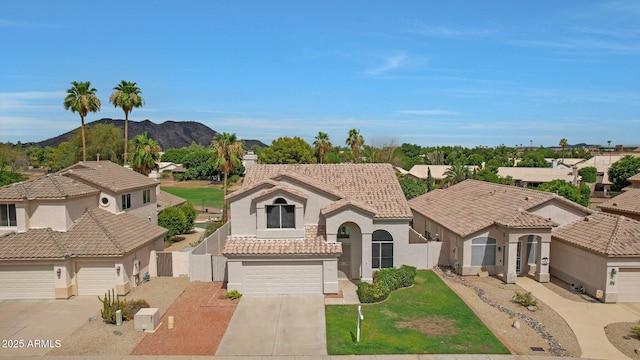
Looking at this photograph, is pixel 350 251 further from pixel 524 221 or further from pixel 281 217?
pixel 524 221

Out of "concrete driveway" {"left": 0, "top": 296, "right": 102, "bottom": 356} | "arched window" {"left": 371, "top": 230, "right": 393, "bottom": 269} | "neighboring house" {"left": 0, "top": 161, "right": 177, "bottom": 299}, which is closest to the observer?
"concrete driveway" {"left": 0, "top": 296, "right": 102, "bottom": 356}

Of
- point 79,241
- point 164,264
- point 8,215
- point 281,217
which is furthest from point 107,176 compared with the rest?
point 281,217

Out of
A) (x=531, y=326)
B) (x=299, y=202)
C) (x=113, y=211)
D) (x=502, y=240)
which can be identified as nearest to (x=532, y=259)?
(x=502, y=240)

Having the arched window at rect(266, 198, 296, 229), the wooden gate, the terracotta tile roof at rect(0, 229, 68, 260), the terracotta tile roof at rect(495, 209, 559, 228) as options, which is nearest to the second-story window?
the wooden gate

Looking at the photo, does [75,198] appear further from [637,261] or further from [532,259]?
[637,261]

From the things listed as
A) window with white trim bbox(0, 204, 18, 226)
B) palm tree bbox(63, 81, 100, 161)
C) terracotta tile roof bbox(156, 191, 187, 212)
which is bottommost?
terracotta tile roof bbox(156, 191, 187, 212)

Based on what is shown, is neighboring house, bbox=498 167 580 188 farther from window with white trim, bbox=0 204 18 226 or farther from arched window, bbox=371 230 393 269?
window with white trim, bbox=0 204 18 226

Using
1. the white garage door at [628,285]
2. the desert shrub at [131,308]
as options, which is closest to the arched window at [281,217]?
the desert shrub at [131,308]
